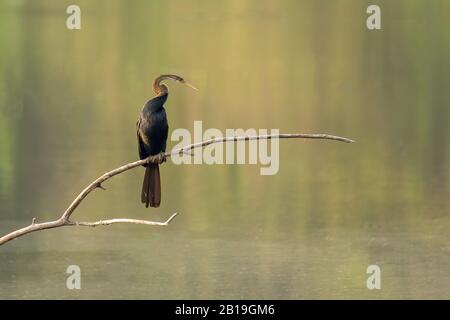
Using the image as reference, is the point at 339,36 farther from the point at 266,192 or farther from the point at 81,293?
the point at 81,293

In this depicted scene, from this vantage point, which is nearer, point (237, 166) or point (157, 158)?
point (157, 158)

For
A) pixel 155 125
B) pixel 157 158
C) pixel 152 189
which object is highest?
pixel 155 125

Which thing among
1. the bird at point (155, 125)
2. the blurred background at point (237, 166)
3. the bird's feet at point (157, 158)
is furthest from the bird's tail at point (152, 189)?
the blurred background at point (237, 166)

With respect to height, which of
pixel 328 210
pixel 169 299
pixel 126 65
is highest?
pixel 126 65

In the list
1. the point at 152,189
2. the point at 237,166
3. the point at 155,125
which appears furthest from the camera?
the point at 237,166

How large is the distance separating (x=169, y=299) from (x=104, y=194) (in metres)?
1.93

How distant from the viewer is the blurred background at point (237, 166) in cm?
708

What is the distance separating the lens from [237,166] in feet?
30.7

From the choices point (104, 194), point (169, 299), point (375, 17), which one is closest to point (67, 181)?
point (104, 194)

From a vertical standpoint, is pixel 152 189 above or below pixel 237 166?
below

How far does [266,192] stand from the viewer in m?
8.62

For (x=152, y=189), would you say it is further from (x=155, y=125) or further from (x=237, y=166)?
(x=237, y=166)

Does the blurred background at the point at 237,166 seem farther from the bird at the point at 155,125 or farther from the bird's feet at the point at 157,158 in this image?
the bird's feet at the point at 157,158

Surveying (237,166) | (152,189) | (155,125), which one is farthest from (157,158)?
(237,166)
